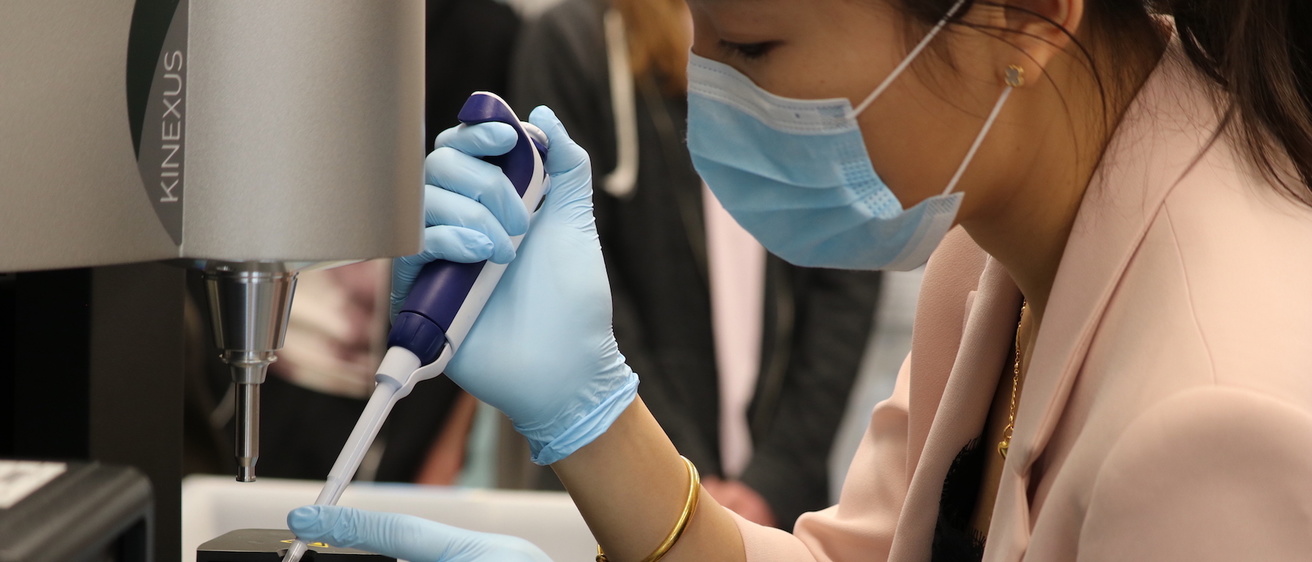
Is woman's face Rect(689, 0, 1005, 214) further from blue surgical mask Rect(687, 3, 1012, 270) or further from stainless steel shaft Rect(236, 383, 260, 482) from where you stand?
stainless steel shaft Rect(236, 383, 260, 482)

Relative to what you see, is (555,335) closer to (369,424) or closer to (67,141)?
(369,424)

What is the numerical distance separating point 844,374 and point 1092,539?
128 cm

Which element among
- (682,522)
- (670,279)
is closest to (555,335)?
(682,522)

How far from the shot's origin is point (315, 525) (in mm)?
626

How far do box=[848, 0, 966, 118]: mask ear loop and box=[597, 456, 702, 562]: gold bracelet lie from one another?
1.14 ft

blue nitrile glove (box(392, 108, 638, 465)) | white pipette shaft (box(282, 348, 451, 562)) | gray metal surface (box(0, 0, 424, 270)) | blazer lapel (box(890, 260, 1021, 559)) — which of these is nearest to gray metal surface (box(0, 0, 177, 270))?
gray metal surface (box(0, 0, 424, 270))

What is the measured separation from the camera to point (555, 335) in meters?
0.86

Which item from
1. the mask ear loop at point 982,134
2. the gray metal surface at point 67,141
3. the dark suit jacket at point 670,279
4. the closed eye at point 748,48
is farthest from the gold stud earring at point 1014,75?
the dark suit jacket at point 670,279

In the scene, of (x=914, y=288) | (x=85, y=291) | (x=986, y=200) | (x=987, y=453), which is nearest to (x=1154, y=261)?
(x=986, y=200)

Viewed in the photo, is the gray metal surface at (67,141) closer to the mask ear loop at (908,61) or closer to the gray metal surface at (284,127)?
the gray metal surface at (284,127)

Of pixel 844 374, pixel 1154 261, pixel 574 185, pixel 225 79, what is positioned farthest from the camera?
pixel 844 374

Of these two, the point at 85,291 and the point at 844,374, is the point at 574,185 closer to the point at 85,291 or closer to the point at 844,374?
the point at 85,291

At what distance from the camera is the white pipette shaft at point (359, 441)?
64 cm

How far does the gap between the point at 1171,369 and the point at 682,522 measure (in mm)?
429
